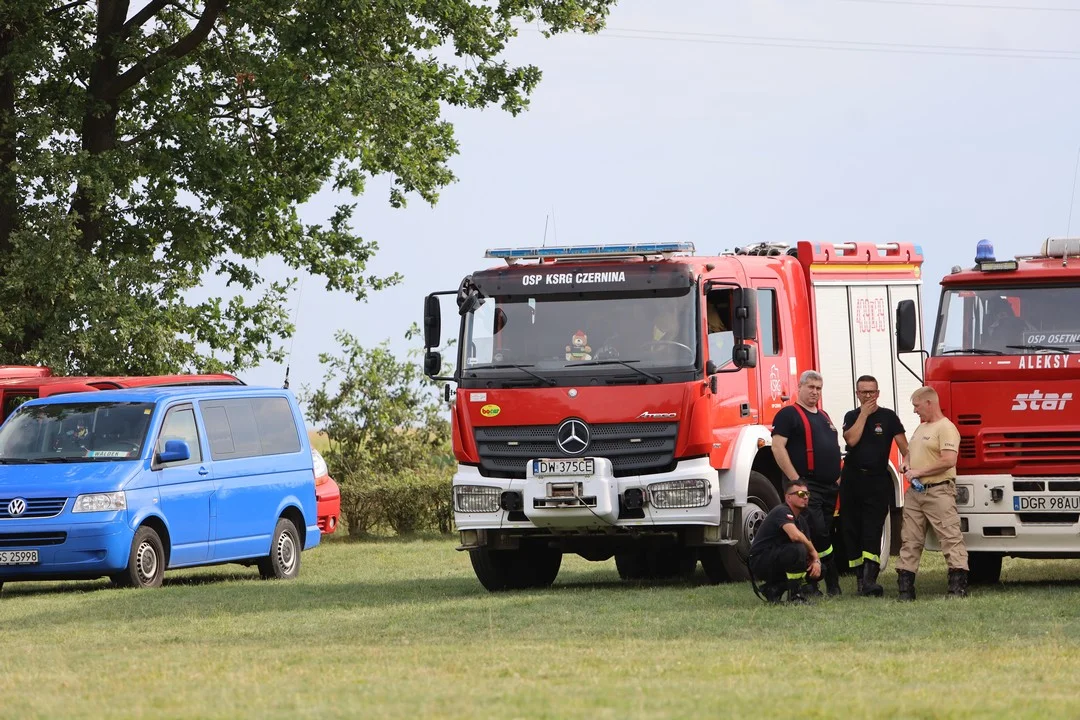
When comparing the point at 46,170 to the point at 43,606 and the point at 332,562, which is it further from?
the point at 43,606

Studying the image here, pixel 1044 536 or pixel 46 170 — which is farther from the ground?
pixel 46 170

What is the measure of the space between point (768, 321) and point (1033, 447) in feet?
9.26

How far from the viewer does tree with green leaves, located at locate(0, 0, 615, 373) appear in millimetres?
27328

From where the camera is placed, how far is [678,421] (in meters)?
16.4

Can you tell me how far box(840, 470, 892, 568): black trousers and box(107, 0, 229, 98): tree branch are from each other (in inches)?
639

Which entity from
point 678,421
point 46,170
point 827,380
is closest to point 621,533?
point 678,421

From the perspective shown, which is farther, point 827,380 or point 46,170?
point 46,170

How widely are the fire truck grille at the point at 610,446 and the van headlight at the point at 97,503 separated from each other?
12.8 feet

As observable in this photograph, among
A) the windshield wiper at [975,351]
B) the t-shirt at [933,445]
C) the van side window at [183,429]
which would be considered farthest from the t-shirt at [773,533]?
the van side window at [183,429]

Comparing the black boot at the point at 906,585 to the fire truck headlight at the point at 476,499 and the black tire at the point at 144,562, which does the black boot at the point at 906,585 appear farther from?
the black tire at the point at 144,562

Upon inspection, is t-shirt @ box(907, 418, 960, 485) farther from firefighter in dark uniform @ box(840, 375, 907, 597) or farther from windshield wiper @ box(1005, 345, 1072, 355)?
windshield wiper @ box(1005, 345, 1072, 355)

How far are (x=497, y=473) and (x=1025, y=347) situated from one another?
4.74 m

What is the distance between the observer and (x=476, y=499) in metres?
17.0

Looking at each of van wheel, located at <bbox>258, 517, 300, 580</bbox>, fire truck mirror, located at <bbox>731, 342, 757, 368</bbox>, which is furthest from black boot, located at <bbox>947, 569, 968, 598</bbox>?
van wheel, located at <bbox>258, 517, 300, 580</bbox>
